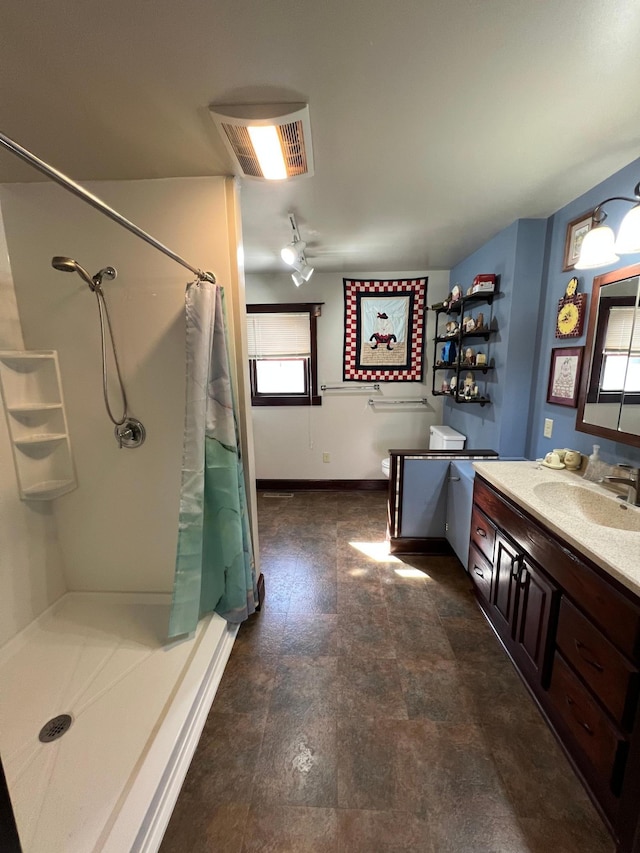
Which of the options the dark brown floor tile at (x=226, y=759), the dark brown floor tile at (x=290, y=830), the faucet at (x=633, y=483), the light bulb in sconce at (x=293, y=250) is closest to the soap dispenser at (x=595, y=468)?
the faucet at (x=633, y=483)

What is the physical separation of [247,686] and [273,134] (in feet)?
7.73

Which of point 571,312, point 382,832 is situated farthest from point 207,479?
point 571,312

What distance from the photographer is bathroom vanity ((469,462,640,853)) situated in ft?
3.08

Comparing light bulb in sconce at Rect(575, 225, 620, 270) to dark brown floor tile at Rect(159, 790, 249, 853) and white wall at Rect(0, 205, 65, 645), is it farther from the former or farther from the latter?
white wall at Rect(0, 205, 65, 645)

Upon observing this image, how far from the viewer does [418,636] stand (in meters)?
1.78

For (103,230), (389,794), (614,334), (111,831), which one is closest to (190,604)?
(111,831)

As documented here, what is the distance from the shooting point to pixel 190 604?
1536mm

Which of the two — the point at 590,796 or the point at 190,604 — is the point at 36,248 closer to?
the point at 190,604

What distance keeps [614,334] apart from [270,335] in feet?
9.16

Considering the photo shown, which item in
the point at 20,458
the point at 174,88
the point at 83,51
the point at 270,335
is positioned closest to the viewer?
the point at 83,51

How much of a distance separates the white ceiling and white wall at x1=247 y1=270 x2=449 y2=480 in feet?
5.33

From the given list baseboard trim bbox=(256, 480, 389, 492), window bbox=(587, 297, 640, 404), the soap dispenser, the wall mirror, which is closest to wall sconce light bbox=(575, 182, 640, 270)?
the wall mirror

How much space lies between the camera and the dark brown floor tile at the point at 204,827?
1.01m

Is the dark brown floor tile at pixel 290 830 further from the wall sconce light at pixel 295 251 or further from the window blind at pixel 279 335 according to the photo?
the window blind at pixel 279 335
